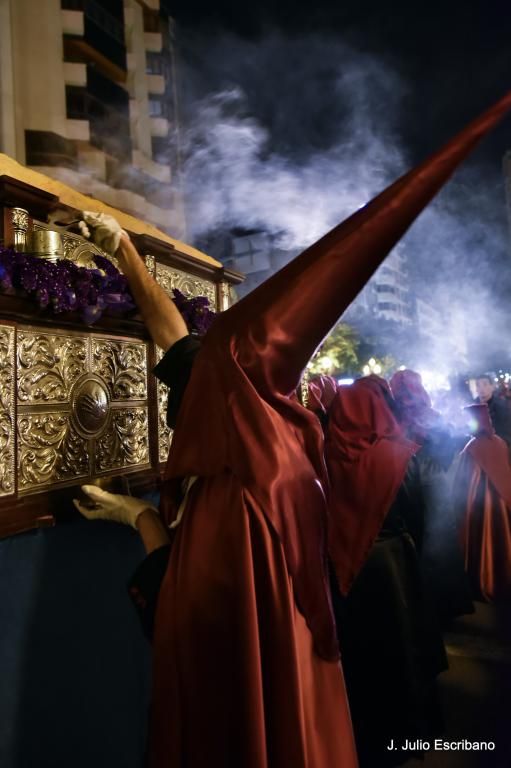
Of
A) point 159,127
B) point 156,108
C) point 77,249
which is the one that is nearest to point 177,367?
point 77,249

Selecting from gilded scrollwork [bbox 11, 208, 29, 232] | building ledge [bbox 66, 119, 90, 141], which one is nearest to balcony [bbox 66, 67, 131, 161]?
building ledge [bbox 66, 119, 90, 141]

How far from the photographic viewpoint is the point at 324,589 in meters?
1.25

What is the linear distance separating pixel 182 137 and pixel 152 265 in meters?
4.70

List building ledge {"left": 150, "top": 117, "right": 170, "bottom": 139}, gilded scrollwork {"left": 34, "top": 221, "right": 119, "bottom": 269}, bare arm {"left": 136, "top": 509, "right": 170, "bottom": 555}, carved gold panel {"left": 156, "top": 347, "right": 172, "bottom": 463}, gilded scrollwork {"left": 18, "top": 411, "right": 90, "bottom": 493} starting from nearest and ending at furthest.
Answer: bare arm {"left": 136, "top": 509, "right": 170, "bottom": 555}, gilded scrollwork {"left": 18, "top": 411, "right": 90, "bottom": 493}, gilded scrollwork {"left": 34, "top": 221, "right": 119, "bottom": 269}, carved gold panel {"left": 156, "top": 347, "right": 172, "bottom": 463}, building ledge {"left": 150, "top": 117, "right": 170, "bottom": 139}

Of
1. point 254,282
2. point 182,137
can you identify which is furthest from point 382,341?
point 182,137

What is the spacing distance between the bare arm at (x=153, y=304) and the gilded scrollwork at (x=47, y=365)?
45 centimetres

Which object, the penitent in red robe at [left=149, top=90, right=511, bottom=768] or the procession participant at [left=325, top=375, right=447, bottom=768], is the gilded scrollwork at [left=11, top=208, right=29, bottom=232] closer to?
the penitent in red robe at [left=149, top=90, right=511, bottom=768]

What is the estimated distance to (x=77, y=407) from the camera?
2.02m

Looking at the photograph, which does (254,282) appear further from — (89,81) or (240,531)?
(240,531)

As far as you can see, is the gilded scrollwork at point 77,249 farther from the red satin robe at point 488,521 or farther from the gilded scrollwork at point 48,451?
the red satin robe at point 488,521

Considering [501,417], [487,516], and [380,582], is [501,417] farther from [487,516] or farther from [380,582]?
[380,582]

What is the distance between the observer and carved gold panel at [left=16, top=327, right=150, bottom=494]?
5.96ft

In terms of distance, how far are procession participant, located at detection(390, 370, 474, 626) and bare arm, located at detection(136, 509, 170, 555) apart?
2.87m

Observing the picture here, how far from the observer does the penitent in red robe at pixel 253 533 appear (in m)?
1.10
